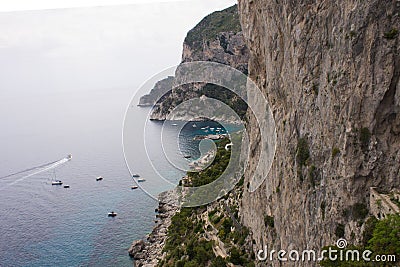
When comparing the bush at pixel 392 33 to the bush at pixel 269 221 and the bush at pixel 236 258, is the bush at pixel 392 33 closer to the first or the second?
the bush at pixel 269 221

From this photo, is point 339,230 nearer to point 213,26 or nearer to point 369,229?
point 369,229

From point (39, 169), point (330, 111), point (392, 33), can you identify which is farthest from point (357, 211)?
point (39, 169)

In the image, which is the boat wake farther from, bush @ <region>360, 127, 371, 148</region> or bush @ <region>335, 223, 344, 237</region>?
bush @ <region>360, 127, 371, 148</region>

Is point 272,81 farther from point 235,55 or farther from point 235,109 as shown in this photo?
point 235,55

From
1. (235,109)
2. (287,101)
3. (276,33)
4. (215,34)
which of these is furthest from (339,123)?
(215,34)

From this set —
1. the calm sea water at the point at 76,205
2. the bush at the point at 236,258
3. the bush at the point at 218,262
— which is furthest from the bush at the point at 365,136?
the calm sea water at the point at 76,205
